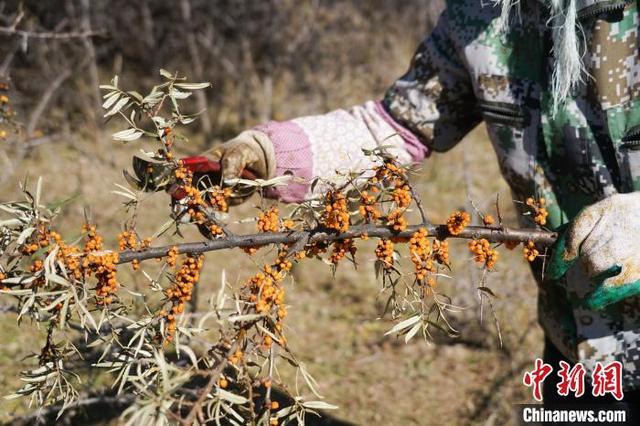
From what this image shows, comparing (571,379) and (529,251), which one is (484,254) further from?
(571,379)

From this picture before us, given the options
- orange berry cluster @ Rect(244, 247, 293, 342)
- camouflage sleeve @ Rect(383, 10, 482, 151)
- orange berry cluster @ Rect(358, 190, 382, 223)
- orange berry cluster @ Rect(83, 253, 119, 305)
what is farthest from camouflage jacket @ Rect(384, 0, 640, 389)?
orange berry cluster @ Rect(83, 253, 119, 305)

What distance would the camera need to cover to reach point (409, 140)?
1.68 metres

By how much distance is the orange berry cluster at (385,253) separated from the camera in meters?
1.20

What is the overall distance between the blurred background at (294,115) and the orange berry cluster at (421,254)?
1.56 meters

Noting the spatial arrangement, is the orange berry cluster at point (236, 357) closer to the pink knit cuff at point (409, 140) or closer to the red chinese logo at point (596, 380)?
the pink knit cuff at point (409, 140)

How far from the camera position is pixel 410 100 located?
5.52ft

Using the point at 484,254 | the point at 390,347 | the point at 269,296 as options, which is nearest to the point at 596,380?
the point at 484,254

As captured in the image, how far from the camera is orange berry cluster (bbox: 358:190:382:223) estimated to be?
121cm

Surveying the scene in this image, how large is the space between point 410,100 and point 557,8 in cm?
42

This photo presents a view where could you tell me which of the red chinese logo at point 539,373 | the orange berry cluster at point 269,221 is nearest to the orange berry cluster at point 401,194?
the orange berry cluster at point 269,221

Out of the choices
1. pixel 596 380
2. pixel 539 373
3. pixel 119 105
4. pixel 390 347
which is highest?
pixel 119 105

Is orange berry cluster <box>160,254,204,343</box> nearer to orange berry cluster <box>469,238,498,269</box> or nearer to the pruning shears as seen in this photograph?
the pruning shears

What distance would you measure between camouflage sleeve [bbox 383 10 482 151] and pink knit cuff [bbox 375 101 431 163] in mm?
11

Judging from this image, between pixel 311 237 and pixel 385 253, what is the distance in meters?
0.13
